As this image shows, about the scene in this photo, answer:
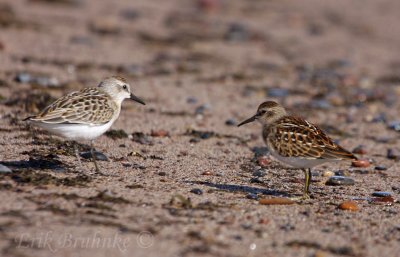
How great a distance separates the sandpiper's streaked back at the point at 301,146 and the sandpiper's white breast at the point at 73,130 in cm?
198

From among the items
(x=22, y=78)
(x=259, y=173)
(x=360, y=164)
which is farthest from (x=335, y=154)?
(x=22, y=78)

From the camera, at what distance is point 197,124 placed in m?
11.7

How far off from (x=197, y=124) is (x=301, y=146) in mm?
3721

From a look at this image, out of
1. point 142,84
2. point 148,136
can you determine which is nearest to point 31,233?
point 148,136

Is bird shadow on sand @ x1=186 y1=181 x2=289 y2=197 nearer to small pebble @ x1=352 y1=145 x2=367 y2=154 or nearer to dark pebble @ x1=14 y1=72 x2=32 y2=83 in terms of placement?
small pebble @ x1=352 y1=145 x2=367 y2=154

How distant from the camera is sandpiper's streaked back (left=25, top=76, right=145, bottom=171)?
8328mm

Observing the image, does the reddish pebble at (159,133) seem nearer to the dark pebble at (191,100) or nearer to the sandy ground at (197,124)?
the sandy ground at (197,124)

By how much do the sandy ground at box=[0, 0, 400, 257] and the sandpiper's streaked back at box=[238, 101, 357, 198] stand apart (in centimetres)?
47

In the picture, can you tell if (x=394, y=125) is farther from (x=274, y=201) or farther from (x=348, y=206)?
(x=274, y=201)

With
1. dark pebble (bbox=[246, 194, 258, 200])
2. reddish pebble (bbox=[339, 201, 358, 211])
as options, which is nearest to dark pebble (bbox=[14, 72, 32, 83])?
dark pebble (bbox=[246, 194, 258, 200])

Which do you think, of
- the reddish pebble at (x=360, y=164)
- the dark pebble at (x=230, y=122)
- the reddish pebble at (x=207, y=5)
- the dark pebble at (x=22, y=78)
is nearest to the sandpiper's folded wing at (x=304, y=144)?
the reddish pebble at (x=360, y=164)

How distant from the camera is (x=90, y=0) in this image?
18.9 m

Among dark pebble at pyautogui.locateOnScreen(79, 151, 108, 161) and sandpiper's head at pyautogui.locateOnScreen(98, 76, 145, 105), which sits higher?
sandpiper's head at pyautogui.locateOnScreen(98, 76, 145, 105)

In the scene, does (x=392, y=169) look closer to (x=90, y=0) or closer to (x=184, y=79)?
(x=184, y=79)
